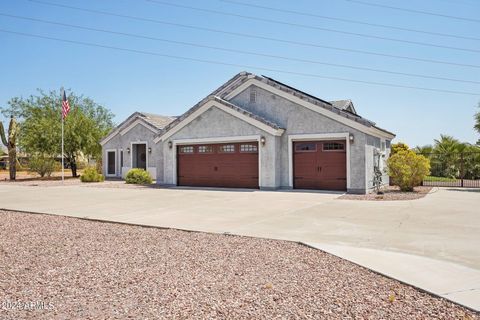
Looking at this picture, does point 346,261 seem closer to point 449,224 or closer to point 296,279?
point 296,279

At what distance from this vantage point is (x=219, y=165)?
20.4m

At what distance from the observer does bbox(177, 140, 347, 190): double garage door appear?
1773cm

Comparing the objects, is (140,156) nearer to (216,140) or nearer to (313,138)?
(216,140)

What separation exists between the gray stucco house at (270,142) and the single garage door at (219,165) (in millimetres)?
54

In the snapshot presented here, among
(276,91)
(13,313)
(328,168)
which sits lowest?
(13,313)

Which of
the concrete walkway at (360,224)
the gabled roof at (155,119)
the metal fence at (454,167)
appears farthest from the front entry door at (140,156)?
the metal fence at (454,167)

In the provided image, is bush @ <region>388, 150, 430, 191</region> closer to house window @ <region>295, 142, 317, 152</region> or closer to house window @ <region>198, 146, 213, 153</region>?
house window @ <region>295, 142, 317, 152</region>

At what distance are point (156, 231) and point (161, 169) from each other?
17997mm

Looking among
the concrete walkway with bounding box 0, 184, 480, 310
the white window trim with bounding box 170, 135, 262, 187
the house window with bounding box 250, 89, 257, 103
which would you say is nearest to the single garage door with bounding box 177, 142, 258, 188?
the white window trim with bounding box 170, 135, 262, 187

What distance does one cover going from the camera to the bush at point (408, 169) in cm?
1717

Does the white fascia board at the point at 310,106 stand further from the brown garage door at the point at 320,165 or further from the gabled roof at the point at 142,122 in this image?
the gabled roof at the point at 142,122

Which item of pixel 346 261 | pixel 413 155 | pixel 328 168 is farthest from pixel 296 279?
pixel 413 155

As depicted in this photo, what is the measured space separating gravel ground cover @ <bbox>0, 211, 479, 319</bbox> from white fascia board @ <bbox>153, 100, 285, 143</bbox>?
38.1 feet

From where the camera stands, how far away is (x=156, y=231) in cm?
809
